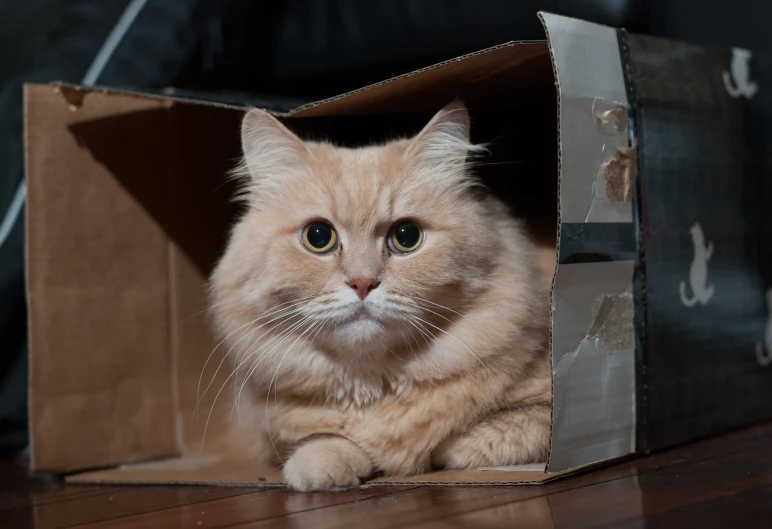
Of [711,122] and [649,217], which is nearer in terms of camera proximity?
[649,217]

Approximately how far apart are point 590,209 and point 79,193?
1183mm

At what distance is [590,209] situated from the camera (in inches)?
60.5

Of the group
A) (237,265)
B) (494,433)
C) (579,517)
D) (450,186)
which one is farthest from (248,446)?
(579,517)

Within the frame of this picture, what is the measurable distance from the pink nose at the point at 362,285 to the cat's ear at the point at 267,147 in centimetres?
35

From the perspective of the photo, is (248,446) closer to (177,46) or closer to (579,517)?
(579,517)

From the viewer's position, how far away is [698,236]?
179cm

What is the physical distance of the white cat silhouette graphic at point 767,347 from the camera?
1.96 meters

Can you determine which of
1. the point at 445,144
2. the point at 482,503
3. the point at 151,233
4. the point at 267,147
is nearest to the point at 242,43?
the point at 151,233

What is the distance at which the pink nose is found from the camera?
147 centimetres

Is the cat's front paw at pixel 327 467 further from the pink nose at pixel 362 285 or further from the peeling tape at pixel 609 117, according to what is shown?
the peeling tape at pixel 609 117

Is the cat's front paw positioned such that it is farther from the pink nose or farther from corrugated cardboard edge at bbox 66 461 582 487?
the pink nose

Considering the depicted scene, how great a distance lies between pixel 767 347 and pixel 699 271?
14.5 inches

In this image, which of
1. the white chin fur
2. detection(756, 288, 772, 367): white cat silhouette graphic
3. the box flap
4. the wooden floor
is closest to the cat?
the white chin fur

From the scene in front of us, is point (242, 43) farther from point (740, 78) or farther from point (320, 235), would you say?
point (740, 78)
